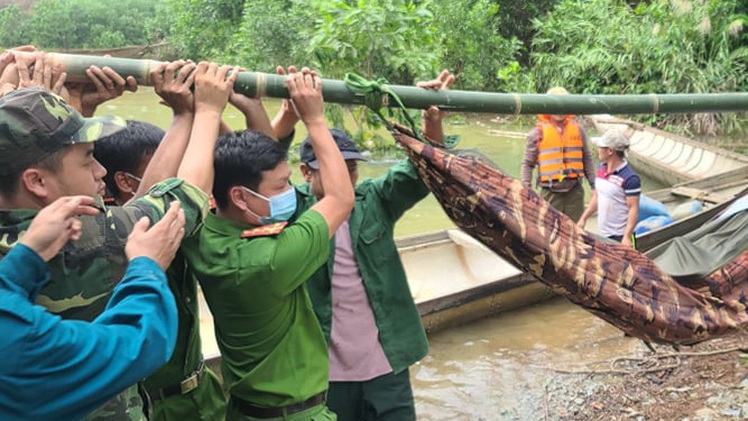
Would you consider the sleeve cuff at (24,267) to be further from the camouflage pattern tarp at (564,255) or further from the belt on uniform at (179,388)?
the camouflage pattern tarp at (564,255)

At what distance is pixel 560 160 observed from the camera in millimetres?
4879

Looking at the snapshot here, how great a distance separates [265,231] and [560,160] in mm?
3523

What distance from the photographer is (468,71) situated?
1460 cm

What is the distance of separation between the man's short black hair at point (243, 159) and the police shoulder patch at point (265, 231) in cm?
13

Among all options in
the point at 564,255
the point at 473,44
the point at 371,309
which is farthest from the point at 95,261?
the point at 473,44

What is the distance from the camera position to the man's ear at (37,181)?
1.33 m

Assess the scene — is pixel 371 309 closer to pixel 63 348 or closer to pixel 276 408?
pixel 276 408

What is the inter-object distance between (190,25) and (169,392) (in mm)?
16291

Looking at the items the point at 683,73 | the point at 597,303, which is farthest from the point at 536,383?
the point at 683,73

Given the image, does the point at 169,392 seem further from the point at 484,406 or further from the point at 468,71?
the point at 468,71

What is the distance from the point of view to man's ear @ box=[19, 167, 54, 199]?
4.35ft

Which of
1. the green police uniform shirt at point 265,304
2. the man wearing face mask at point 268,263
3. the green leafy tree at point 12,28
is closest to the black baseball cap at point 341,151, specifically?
the man wearing face mask at point 268,263

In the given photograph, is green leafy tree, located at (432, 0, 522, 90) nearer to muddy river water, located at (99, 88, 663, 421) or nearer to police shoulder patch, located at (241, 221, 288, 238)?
muddy river water, located at (99, 88, 663, 421)

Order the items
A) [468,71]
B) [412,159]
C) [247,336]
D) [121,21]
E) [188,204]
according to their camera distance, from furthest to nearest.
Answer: [121,21] → [468,71] → [412,159] → [247,336] → [188,204]
